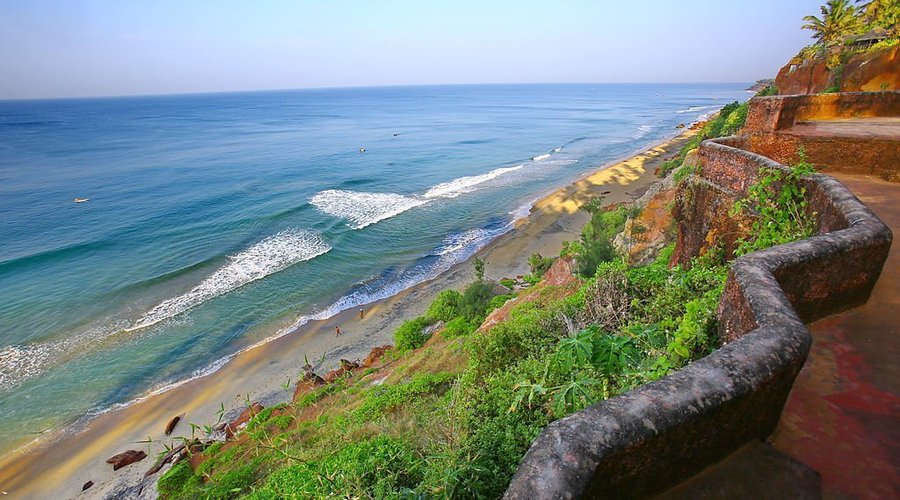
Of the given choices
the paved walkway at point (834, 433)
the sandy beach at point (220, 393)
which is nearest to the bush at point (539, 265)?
the sandy beach at point (220, 393)

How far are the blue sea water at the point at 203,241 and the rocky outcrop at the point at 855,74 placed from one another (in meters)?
18.6

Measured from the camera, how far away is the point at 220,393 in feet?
53.8

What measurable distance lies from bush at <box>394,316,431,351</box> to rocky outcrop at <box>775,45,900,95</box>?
1789 centimetres

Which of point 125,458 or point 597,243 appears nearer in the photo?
point 125,458

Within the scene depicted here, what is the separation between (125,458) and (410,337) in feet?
32.2

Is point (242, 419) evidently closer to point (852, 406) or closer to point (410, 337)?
point (410, 337)

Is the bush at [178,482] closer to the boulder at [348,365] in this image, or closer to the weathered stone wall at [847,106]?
the boulder at [348,365]

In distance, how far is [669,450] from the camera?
8.64 feet

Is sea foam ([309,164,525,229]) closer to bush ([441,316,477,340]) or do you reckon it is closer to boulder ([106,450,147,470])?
bush ([441,316,477,340])

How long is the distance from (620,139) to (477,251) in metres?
47.9

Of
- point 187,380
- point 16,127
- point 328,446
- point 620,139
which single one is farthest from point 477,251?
point 16,127

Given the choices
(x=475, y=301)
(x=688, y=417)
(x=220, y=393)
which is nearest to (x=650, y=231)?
(x=475, y=301)

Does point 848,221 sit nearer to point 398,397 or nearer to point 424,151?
point 398,397

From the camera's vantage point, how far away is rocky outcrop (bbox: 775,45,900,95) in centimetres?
1681
